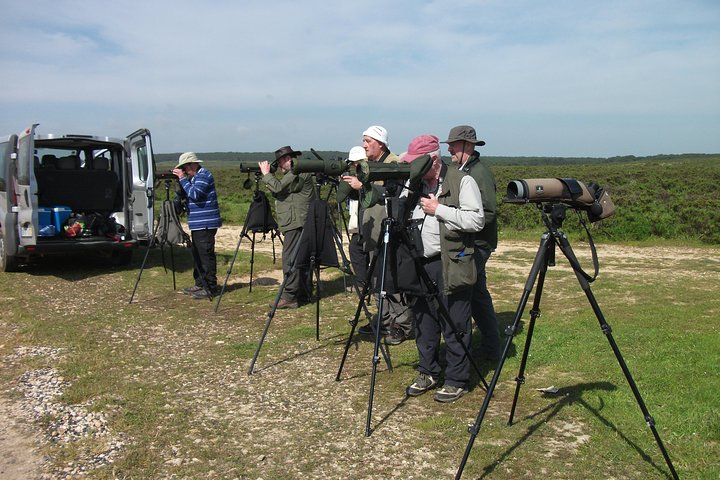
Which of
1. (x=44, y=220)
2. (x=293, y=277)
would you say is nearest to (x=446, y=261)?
(x=293, y=277)

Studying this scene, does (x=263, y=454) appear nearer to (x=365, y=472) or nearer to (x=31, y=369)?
(x=365, y=472)

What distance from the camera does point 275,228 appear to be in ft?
27.0

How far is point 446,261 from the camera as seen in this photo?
4.43 m

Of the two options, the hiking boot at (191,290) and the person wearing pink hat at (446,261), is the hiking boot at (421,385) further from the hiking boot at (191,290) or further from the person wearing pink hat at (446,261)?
the hiking boot at (191,290)

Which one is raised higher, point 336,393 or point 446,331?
point 446,331

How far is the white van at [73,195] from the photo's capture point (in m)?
9.41

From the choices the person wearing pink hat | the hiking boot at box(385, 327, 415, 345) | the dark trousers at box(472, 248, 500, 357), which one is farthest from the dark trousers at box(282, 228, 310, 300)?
the person wearing pink hat

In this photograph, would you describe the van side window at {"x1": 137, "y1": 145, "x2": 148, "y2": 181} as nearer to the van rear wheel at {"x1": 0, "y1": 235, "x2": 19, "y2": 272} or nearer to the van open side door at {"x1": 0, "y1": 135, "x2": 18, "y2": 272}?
the van open side door at {"x1": 0, "y1": 135, "x2": 18, "y2": 272}

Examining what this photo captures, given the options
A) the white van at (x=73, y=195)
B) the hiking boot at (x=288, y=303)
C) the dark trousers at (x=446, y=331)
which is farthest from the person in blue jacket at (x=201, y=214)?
the dark trousers at (x=446, y=331)

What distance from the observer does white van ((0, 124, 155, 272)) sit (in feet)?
30.9

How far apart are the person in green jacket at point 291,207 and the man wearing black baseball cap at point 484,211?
8.35 feet

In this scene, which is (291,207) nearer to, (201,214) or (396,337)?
(201,214)

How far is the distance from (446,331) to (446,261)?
63 centimetres

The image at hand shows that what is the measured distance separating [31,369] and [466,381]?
392 cm
